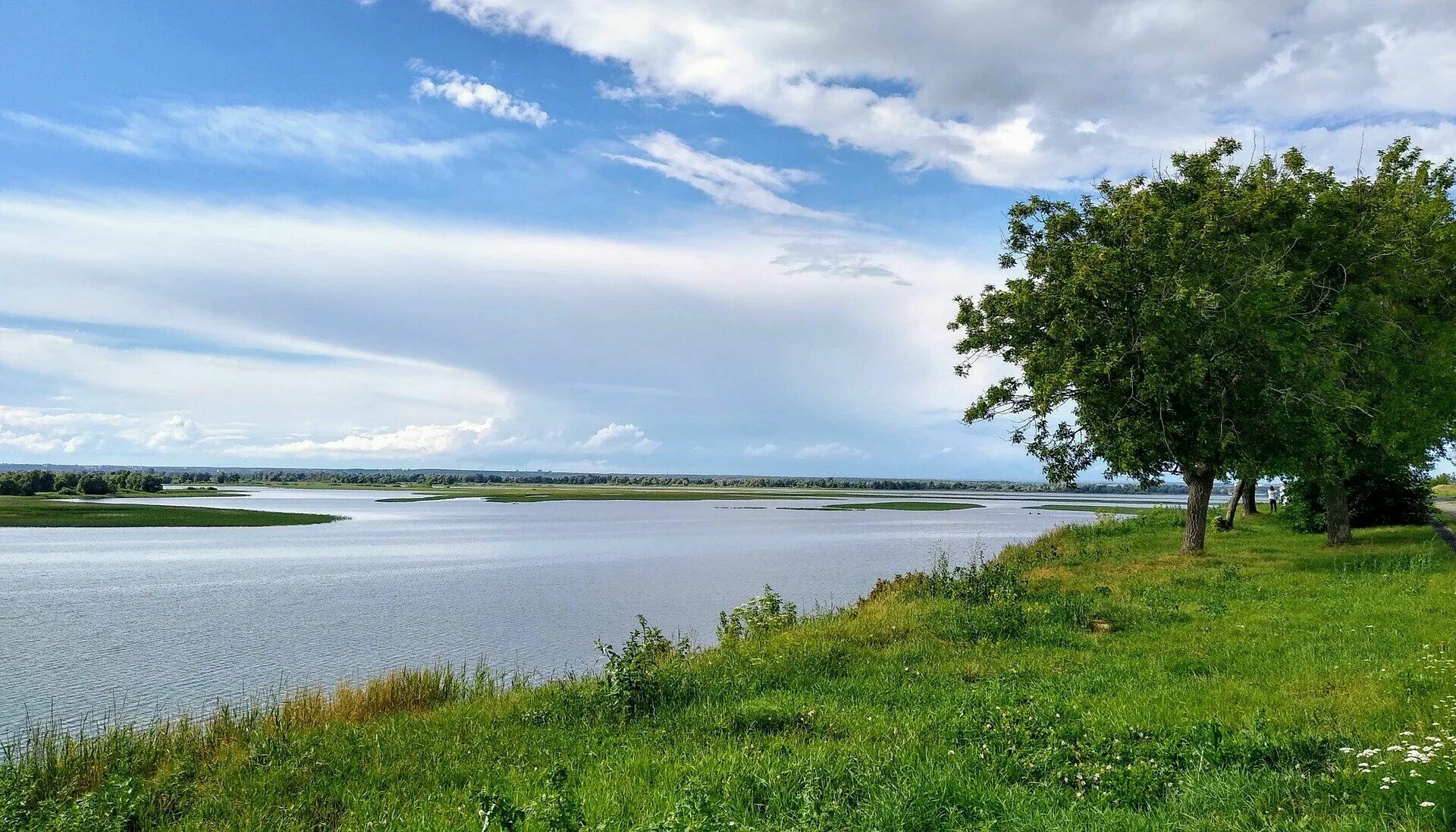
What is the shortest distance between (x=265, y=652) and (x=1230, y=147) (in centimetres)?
3457

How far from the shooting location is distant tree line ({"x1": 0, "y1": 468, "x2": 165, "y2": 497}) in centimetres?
11444

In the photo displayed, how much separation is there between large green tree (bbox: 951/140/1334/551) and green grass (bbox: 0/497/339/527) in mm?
72116

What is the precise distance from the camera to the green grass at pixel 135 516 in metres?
74.2

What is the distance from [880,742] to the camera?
957 cm

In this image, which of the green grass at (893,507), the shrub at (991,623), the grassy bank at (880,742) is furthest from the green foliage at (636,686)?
the green grass at (893,507)

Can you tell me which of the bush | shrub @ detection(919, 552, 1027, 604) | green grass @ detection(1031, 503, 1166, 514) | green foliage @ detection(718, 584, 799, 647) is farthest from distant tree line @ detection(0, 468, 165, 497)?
A: the bush

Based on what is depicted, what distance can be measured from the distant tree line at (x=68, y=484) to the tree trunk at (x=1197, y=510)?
13692 centimetres

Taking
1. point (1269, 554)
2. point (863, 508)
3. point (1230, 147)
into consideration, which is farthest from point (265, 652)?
point (863, 508)

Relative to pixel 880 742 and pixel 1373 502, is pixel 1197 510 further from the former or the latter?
pixel 880 742

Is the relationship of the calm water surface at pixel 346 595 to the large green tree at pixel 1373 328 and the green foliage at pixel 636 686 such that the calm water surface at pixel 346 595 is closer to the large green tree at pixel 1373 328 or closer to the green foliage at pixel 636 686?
the green foliage at pixel 636 686

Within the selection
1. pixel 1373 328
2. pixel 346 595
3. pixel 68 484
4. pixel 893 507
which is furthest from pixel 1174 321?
pixel 68 484

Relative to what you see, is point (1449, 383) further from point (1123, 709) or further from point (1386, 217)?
point (1123, 709)

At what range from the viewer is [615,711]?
11539 millimetres

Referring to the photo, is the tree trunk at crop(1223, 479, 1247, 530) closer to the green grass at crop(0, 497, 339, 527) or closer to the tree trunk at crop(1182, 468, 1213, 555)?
the tree trunk at crop(1182, 468, 1213, 555)
